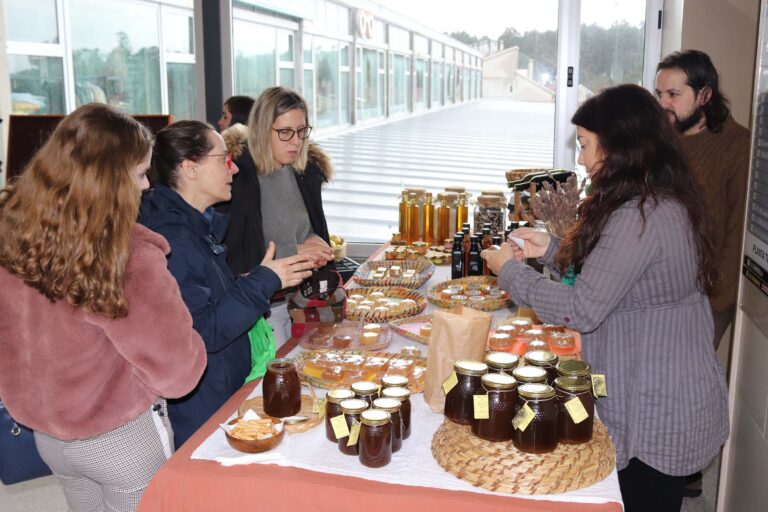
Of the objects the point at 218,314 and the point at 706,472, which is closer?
the point at 218,314

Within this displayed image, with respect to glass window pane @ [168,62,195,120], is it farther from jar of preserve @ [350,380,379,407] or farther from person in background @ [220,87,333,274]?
jar of preserve @ [350,380,379,407]

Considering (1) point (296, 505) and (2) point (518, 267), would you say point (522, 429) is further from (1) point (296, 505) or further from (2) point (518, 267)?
(2) point (518, 267)

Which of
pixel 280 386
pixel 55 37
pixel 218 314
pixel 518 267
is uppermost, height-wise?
pixel 55 37

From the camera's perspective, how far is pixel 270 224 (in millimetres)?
3129

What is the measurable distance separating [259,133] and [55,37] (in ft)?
8.97

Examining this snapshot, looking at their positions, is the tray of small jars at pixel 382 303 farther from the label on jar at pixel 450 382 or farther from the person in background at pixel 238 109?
the person in background at pixel 238 109

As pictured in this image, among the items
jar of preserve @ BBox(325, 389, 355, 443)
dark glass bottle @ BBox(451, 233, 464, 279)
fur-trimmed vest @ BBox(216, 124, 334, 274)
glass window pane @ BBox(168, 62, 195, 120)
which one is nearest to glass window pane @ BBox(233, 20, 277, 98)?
glass window pane @ BBox(168, 62, 195, 120)

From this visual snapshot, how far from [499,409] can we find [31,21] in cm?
456

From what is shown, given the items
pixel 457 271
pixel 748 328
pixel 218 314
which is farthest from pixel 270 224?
pixel 748 328

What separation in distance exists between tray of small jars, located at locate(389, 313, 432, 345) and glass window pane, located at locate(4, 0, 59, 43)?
357 cm

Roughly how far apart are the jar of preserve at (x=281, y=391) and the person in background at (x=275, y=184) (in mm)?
998

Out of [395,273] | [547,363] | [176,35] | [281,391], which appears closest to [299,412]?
[281,391]

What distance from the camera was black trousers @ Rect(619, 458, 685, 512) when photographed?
6.02ft

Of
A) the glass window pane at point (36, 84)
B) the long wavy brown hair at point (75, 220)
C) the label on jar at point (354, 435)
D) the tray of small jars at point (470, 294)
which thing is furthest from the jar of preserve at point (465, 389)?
the glass window pane at point (36, 84)
